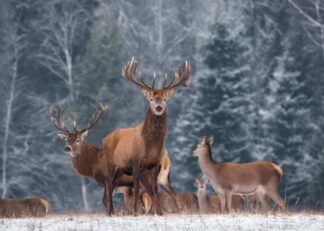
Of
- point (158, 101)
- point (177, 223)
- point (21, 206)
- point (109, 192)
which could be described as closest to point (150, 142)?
point (158, 101)

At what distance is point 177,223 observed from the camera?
14602mm

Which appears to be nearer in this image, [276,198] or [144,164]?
[144,164]

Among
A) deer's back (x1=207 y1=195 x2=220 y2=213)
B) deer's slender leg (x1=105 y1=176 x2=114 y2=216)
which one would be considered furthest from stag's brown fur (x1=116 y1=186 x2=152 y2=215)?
deer's back (x1=207 y1=195 x2=220 y2=213)

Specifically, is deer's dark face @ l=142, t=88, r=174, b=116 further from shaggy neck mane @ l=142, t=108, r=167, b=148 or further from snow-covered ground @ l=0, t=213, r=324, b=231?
snow-covered ground @ l=0, t=213, r=324, b=231

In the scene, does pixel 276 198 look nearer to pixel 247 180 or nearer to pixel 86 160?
pixel 247 180

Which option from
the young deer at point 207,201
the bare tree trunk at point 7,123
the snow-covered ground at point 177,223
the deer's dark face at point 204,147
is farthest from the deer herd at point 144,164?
the bare tree trunk at point 7,123

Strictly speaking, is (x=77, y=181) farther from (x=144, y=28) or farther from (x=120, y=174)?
(x=120, y=174)

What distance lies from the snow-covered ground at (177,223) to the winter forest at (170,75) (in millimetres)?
23039

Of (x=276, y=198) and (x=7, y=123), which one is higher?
(x=7, y=123)

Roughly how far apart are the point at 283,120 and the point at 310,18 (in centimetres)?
982

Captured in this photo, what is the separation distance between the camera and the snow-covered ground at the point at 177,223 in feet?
46.4

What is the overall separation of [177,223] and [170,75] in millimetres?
38513

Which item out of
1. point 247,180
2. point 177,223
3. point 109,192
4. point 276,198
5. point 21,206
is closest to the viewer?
point 177,223

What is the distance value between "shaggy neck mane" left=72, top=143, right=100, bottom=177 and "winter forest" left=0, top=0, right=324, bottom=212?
20.4 metres
